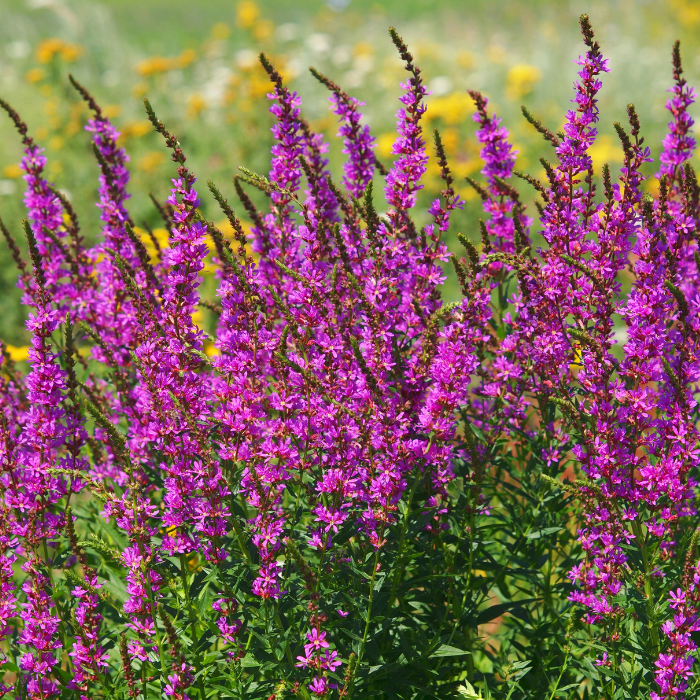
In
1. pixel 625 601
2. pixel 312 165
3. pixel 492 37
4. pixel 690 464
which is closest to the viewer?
pixel 690 464

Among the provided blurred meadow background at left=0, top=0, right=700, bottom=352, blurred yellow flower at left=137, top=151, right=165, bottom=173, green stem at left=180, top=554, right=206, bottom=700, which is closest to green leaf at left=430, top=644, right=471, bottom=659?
green stem at left=180, top=554, right=206, bottom=700

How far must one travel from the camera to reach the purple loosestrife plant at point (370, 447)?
2789 mm

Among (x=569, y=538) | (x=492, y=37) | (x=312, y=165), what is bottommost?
(x=569, y=538)

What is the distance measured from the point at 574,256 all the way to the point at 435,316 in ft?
2.82

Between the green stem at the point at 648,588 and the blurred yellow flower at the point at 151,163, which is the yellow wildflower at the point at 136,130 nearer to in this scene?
the blurred yellow flower at the point at 151,163

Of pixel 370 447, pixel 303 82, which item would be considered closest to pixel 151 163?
pixel 303 82

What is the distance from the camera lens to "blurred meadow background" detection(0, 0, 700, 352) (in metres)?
12.4

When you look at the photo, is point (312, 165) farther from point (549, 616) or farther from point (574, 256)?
point (549, 616)

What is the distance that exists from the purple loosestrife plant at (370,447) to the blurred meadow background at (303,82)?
352cm

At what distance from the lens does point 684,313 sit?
2.55 m

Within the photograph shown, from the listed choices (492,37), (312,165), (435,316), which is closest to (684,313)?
(435,316)

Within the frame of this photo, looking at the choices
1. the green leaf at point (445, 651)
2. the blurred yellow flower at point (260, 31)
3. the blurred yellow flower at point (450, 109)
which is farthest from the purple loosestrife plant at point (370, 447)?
the blurred yellow flower at point (260, 31)

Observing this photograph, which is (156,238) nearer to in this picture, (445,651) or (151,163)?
(445,651)

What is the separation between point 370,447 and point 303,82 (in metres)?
16.3
